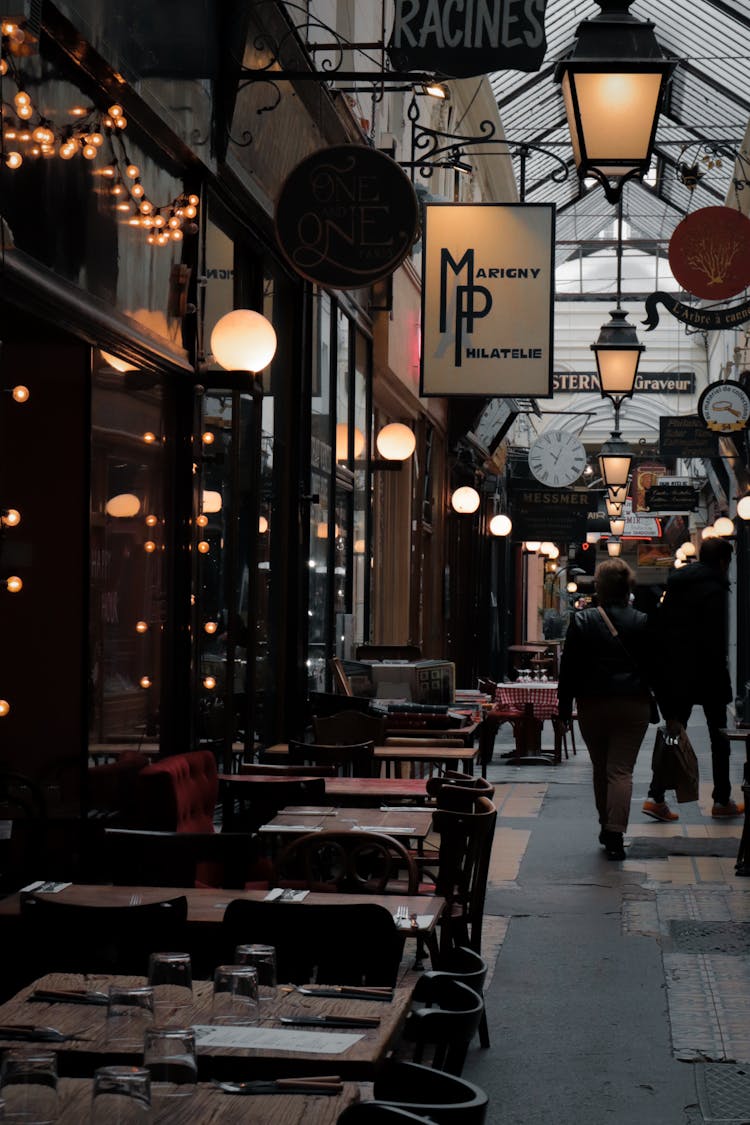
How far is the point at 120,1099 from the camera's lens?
8.45 feet

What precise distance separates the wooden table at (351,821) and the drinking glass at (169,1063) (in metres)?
3.43

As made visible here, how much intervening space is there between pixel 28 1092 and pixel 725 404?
18.2 meters

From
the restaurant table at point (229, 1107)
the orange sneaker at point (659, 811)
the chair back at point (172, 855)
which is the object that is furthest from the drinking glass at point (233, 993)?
the orange sneaker at point (659, 811)

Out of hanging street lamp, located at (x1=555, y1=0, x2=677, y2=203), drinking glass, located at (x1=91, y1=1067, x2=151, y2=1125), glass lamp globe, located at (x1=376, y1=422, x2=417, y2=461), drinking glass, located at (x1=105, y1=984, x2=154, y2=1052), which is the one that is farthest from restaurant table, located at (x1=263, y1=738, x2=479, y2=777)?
drinking glass, located at (x1=91, y1=1067, x2=151, y2=1125)

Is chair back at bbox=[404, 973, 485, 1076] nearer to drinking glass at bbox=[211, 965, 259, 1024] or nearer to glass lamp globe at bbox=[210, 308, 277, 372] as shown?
drinking glass at bbox=[211, 965, 259, 1024]

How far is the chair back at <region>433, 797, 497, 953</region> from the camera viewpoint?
588cm

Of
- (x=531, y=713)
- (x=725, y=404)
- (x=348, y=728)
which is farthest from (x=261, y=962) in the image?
(x=725, y=404)

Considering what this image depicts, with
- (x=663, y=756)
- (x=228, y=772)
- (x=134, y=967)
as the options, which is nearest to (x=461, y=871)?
(x=134, y=967)

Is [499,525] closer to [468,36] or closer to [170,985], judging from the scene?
[468,36]

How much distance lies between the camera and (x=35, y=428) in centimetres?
669

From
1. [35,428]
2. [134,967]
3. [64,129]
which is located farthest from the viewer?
[35,428]

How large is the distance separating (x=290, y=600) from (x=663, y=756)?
2.88 m

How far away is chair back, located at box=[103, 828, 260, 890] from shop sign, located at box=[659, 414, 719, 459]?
70.7 feet

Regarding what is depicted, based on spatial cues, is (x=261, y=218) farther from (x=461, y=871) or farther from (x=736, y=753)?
(x=736, y=753)
